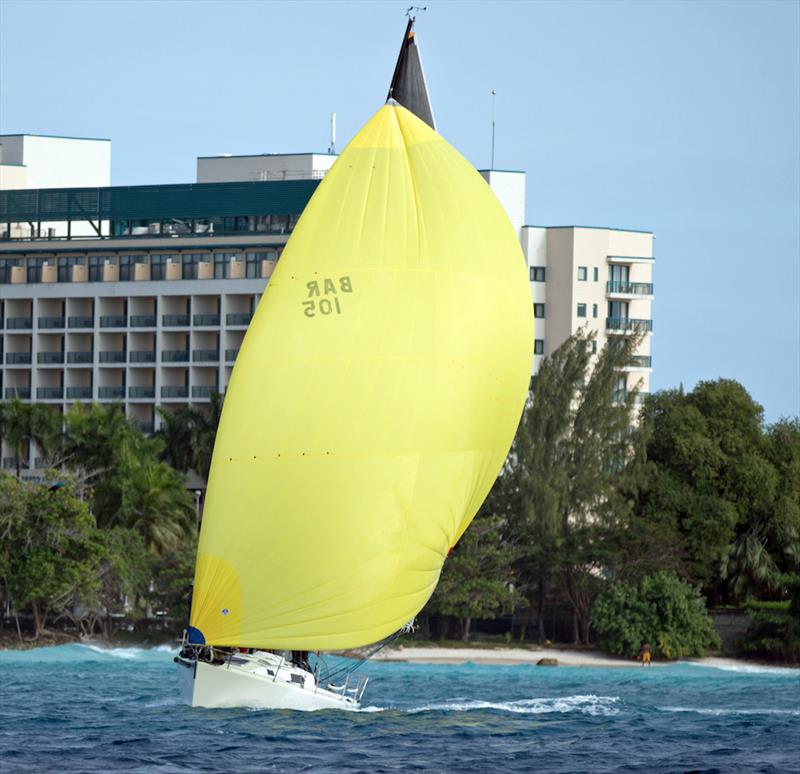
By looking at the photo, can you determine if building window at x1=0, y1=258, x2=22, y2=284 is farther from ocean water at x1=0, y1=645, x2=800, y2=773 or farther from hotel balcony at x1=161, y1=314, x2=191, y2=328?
ocean water at x1=0, y1=645, x2=800, y2=773

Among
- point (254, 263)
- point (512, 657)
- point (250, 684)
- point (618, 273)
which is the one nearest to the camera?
point (250, 684)

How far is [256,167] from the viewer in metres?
111

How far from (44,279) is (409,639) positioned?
128 feet

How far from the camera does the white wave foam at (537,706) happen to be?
46.5 meters

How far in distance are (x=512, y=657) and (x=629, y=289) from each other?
1529 inches

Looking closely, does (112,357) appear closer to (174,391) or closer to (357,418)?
(174,391)

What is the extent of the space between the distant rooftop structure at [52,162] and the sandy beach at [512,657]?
5117 centimetres

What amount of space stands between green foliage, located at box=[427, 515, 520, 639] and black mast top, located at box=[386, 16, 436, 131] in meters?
33.3

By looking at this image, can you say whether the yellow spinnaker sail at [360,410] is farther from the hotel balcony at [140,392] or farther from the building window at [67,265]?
the building window at [67,265]

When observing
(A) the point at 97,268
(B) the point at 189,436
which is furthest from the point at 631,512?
(A) the point at 97,268

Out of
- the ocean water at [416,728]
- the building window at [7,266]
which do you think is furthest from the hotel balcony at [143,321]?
the ocean water at [416,728]

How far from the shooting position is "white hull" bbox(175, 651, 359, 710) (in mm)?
39156

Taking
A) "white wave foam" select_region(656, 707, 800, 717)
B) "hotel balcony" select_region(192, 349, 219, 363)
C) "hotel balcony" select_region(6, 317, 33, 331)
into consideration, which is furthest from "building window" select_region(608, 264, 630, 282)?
"white wave foam" select_region(656, 707, 800, 717)

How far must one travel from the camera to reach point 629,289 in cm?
10812
